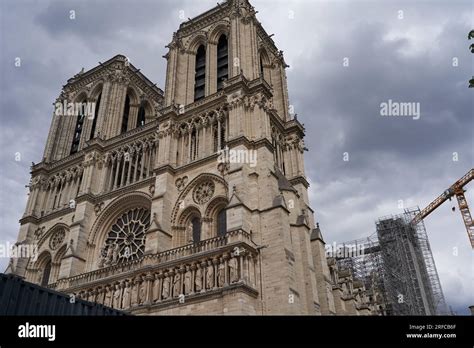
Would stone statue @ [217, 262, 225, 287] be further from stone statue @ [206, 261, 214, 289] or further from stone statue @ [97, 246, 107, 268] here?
stone statue @ [97, 246, 107, 268]

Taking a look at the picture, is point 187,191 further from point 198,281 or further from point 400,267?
point 400,267

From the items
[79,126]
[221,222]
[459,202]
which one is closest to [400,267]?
[459,202]

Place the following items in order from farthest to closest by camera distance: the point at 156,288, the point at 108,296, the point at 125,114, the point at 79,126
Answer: the point at 79,126 < the point at 125,114 < the point at 108,296 < the point at 156,288

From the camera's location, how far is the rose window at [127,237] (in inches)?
1051

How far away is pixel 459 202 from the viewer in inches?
2277

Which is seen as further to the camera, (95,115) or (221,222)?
(95,115)

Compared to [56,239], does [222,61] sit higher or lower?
higher

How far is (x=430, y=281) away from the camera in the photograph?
49.1 m

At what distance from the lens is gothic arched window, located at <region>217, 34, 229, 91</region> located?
31.6 metres

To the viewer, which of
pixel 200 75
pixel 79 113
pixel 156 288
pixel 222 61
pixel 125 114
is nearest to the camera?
pixel 156 288

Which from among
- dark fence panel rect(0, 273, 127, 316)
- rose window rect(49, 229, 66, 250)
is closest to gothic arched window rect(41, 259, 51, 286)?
rose window rect(49, 229, 66, 250)

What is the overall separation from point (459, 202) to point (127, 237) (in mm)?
48170
